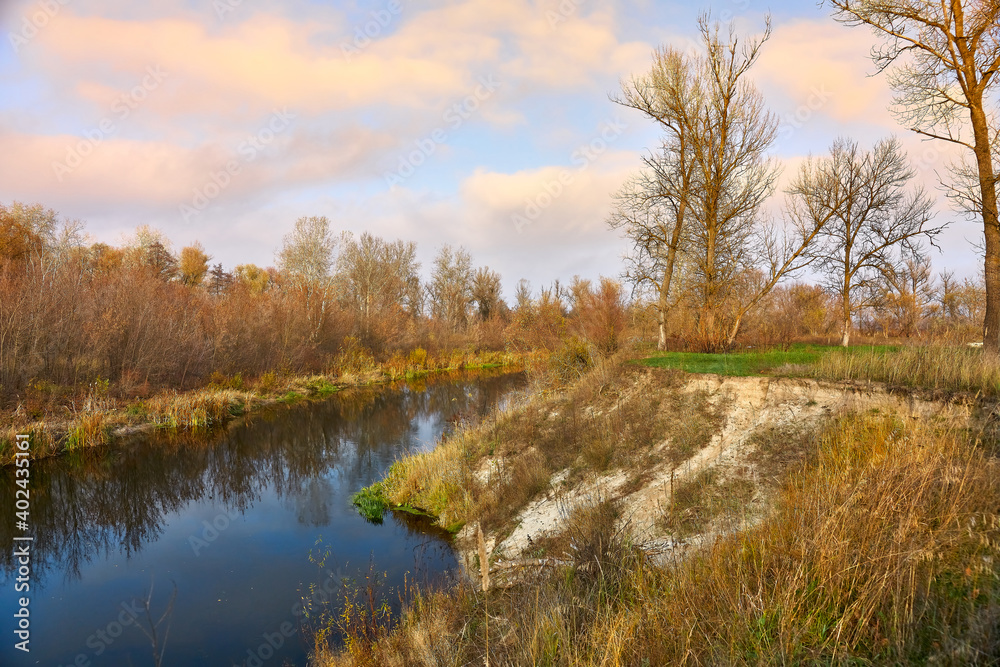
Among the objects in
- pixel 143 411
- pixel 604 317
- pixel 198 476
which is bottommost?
pixel 198 476

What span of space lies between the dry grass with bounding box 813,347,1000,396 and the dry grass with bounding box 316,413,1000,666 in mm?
2412

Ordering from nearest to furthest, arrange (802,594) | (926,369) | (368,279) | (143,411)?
(802,594) < (926,369) < (143,411) < (368,279)

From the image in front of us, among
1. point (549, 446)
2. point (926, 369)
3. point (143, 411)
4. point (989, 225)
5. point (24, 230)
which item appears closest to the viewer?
point (926, 369)

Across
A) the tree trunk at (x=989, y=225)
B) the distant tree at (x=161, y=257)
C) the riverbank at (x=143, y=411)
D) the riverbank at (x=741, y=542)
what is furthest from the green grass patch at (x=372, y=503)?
the distant tree at (x=161, y=257)

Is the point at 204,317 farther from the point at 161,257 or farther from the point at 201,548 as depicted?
the point at 161,257

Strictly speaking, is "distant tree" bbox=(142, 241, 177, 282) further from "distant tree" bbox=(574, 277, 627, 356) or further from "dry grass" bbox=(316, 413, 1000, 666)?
"dry grass" bbox=(316, 413, 1000, 666)

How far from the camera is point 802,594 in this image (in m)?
3.46

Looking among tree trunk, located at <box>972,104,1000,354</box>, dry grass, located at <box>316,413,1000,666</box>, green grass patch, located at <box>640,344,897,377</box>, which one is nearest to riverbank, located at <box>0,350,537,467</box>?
green grass patch, located at <box>640,344,897,377</box>

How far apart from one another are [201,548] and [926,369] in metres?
12.2

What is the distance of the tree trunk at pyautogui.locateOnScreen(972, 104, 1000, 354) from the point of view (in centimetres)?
1034

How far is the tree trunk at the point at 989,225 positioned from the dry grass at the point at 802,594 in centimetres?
742

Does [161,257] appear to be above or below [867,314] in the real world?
above

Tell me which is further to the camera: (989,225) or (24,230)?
(24,230)

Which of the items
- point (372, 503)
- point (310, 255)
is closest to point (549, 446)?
point (372, 503)
